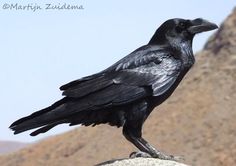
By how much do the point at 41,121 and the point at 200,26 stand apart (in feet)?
7.97

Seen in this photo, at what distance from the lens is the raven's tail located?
8.84 meters

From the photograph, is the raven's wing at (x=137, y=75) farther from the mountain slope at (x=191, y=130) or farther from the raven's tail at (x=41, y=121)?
the mountain slope at (x=191, y=130)

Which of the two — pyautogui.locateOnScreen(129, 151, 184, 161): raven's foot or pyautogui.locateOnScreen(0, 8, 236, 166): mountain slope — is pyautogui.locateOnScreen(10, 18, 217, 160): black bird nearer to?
pyautogui.locateOnScreen(129, 151, 184, 161): raven's foot

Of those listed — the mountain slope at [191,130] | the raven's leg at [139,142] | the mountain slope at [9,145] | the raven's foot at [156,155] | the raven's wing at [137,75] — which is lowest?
the mountain slope at [9,145]

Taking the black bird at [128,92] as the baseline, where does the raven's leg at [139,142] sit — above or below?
below

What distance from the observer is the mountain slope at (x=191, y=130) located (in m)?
43.8

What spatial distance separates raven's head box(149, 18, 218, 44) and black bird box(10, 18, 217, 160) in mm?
13

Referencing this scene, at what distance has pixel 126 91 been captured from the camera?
9055 mm

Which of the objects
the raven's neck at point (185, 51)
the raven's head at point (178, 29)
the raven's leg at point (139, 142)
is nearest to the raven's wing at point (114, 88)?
the raven's neck at point (185, 51)

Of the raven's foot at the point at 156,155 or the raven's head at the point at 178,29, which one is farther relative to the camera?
the raven's head at the point at 178,29

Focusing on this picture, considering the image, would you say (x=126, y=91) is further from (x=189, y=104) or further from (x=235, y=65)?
(x=235, y=65)

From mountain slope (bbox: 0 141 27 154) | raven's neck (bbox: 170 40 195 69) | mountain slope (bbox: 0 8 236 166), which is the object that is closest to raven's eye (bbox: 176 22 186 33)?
raven's neck (bbox: 170 40 195 69)

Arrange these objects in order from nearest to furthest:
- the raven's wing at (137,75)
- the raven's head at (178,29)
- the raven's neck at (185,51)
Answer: the raven's wing at (137,75) → the raven's neck at (185,51) → the raven's head at (178,29)

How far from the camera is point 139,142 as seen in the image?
917 cm
